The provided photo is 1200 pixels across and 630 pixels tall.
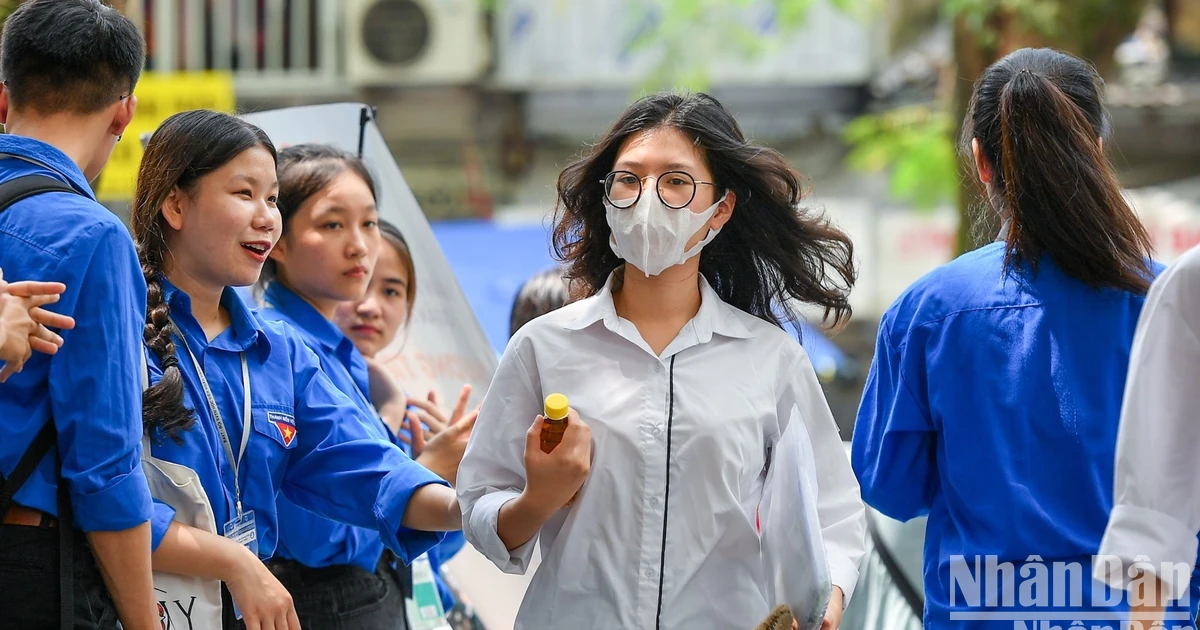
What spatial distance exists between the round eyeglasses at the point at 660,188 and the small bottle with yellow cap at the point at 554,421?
1.50 ft

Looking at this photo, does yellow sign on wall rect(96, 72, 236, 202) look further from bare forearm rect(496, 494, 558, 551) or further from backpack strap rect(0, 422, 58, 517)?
bare forearm rect(496, 494, 558, 551)

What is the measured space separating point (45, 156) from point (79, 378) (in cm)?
40

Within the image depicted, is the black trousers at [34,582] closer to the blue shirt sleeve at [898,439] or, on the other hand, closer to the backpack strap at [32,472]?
the backpack strap at [32,472]

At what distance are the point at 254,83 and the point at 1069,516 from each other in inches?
533

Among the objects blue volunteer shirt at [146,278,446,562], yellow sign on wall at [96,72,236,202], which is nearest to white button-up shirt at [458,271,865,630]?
blue volunteer shirt at [146,278,446,562]

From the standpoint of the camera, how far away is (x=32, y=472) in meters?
2.29

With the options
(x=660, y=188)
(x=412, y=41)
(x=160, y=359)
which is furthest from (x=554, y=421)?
(x=412, y=41)

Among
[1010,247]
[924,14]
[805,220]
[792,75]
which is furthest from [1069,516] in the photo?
[792,75]

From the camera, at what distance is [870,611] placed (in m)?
4.47

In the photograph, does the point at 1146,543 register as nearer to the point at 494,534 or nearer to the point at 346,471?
the point at 494,534

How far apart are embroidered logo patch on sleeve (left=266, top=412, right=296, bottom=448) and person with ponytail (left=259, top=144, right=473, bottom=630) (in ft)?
1.08

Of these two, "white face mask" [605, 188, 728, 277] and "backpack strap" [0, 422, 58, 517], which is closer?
"backpack strap" [0, 422, 58, 517]

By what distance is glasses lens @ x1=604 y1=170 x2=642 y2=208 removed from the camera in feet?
8.60

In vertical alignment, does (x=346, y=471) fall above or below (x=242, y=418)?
below
